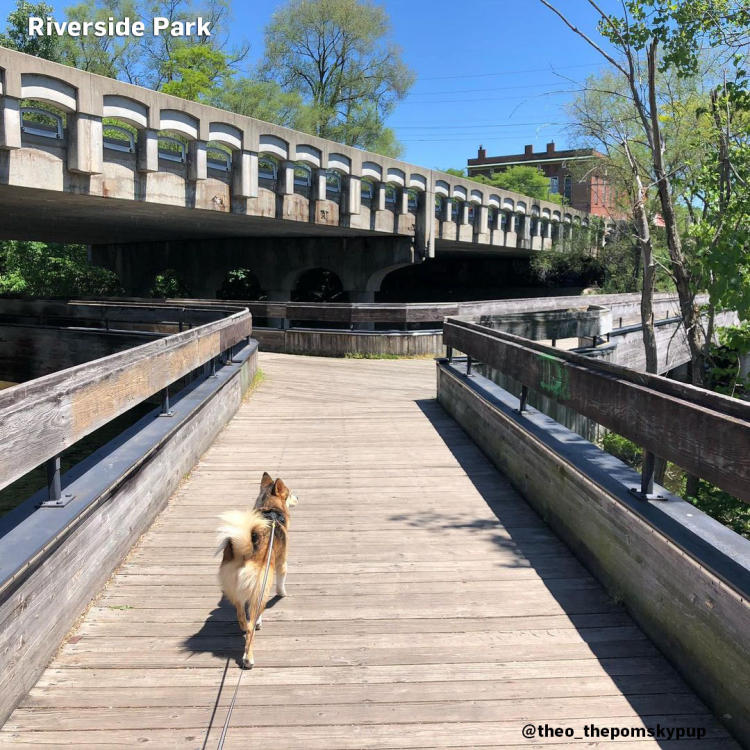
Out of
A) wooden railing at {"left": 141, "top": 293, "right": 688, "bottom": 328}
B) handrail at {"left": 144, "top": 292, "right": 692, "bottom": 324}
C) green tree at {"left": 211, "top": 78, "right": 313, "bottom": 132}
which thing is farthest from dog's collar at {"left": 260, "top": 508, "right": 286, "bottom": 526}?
green tree at {"left": 211, "top": 78, "right": 313, "bottom": 132}

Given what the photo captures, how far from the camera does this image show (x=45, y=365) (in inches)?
551

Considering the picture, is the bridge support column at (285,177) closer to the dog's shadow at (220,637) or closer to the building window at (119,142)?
the building window at (119,142)

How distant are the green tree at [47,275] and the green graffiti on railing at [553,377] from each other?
28.2m

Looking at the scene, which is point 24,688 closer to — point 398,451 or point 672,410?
point 672,410

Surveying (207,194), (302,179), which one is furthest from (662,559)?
(302,179)

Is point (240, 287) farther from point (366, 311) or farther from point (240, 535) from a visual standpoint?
point (240, 535)

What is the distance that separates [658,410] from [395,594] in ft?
5.84

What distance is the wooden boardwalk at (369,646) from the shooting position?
2801 millimetres

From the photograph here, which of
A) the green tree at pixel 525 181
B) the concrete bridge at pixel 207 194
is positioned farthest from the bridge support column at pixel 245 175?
the green tree at pixel 525 181

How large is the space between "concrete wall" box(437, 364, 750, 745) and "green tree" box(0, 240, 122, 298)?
95.1 ft

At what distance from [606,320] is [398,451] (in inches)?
268

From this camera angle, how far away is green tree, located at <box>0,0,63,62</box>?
4344 centimetres

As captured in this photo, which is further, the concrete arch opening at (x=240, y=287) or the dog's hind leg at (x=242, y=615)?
the concrete arch opening at (x=240, y=287)

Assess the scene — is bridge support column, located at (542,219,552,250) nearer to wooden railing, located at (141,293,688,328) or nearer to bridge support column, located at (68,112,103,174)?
wooden railing, located at (141,293,688,328)
